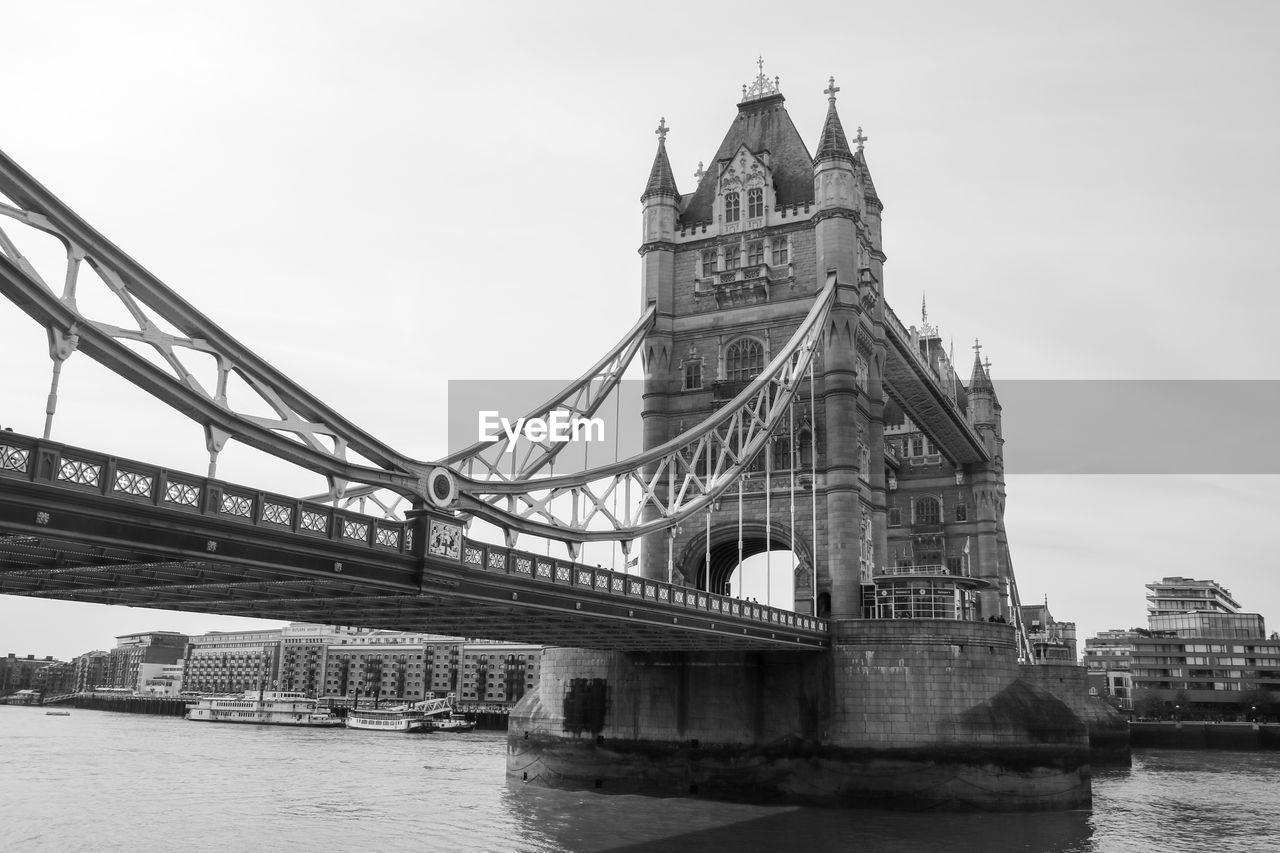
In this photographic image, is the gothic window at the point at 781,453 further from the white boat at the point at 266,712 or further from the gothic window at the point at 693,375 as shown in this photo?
the white boat at the point at 266,712

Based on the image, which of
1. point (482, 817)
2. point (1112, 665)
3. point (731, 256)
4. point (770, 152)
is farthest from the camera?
point (1112, 665)

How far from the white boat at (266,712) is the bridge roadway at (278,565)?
91882mm

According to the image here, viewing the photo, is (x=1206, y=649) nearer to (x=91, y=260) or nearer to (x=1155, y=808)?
(x=1155, y=808)

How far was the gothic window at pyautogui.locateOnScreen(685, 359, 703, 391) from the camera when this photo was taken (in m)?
52.4

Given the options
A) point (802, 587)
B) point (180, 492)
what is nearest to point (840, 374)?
point (802, 587)

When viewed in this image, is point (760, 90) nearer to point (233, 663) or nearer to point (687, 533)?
point (687, 533)

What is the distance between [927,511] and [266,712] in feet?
250

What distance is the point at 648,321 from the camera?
52438mm

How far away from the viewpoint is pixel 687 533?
5075 centimetres

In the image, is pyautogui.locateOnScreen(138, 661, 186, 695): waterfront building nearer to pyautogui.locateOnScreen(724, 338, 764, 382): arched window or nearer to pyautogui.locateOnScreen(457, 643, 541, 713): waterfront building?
pyautogui.locateOnScreen(457, 643, 541, 713): waterfront building

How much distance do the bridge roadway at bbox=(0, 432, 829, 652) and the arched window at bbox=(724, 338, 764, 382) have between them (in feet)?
58.0

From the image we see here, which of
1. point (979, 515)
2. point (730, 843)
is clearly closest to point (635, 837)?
point (730, 843)

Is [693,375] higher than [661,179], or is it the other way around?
[661,179]

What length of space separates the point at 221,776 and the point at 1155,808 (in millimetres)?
40211
